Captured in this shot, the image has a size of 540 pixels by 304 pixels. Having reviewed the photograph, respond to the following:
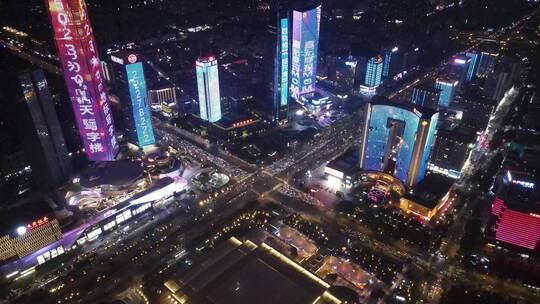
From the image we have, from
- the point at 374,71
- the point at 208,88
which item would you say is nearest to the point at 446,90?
the point at 374,71

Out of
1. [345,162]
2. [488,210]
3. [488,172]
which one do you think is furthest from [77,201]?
[488,172]

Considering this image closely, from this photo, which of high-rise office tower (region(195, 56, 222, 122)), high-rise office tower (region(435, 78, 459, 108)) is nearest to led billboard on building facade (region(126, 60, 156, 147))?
high-rise office tower (region(195, 56, 222, 122))

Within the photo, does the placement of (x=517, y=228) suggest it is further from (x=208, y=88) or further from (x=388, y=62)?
(x=388, y=62)

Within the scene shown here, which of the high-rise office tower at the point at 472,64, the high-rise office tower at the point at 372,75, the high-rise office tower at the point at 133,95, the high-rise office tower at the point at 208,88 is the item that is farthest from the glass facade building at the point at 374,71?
the high-rise office tower at the point at 133,95

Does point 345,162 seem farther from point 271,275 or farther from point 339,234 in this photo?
point 271,275

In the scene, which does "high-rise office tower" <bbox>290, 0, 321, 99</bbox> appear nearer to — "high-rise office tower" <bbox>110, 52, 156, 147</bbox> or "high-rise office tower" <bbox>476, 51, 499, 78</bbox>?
"high-rise office tower" <bbox>110, 52, 156, 147</bbox>

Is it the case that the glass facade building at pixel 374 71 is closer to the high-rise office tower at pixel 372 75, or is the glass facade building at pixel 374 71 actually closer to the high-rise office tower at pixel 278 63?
the high-rise office tower at pixel 372 75
